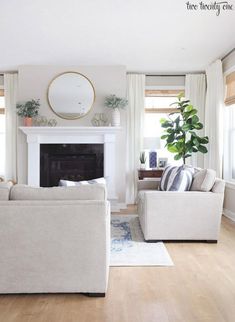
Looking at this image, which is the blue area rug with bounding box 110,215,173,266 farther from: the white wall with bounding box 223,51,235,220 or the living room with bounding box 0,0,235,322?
the white wall with bounding box 223,51,235,220

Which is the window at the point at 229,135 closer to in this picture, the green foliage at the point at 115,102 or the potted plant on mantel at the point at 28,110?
the green foliage at the point at 115,102

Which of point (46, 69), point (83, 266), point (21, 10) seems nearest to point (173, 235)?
point (83, 266)

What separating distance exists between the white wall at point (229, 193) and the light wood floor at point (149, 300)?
2.43 meters

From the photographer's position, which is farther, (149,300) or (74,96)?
(74,96)

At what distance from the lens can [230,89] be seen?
587 centimetres

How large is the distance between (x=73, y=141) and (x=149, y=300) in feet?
14.1

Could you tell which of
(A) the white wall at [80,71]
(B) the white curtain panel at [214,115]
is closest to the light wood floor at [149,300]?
(B) the white curtain panel at [214,115]

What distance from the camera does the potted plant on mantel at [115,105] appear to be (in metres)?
6.37

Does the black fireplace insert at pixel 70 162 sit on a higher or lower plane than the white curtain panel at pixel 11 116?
lower

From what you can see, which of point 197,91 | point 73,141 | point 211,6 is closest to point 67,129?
point 73,141

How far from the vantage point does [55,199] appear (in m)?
2.65

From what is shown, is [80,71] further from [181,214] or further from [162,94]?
[181,214]

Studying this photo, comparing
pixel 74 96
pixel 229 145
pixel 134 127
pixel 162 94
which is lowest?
pixel 229 145

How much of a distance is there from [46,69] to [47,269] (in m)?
4.77
